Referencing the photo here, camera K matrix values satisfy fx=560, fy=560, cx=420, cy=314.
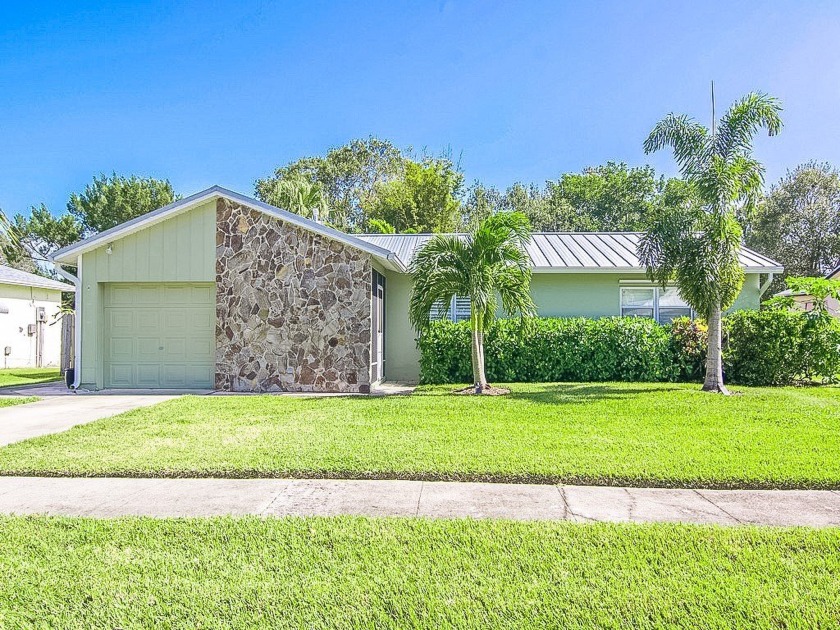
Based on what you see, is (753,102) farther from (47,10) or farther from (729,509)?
(47,10)

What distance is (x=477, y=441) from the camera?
251 inches

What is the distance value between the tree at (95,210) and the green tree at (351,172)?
6330mm

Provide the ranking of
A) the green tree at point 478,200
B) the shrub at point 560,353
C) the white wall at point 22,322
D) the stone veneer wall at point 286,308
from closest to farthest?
the stone veneer wall at point 286,308 < the shrub at point 560,353 < the white wall at point 22,322 < the green tree at point 478,200

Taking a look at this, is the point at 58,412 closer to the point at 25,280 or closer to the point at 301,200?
the point at 25,280

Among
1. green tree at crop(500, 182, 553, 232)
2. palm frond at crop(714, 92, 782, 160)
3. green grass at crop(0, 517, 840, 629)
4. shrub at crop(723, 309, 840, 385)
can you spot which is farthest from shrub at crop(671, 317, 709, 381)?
green tree at crop(500, 182, 553, 232)

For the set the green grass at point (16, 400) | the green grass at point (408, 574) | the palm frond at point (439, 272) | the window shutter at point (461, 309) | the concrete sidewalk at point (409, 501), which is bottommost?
the concrete sidewalk at point (409, 501)

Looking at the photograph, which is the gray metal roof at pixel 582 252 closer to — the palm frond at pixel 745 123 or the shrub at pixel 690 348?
the shrub at pixel 690 348

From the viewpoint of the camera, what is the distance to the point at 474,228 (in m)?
10.9

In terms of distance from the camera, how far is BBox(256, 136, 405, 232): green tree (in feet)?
110

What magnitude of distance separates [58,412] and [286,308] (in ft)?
14.5

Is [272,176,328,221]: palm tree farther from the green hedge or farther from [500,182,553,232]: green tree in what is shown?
[500,182,553,232]: green tree

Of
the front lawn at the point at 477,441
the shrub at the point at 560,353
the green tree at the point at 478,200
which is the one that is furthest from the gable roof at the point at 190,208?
the green tree at the point at 478,200

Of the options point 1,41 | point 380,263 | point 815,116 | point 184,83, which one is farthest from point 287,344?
point 815,116

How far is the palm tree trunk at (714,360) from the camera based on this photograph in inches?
419
